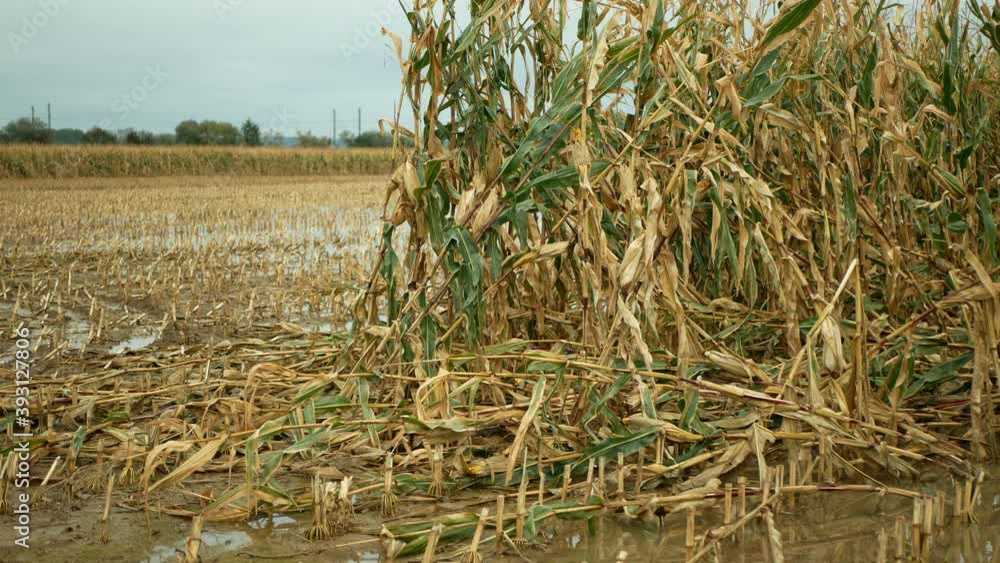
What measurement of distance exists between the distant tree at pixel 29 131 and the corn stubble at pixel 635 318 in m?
27.6

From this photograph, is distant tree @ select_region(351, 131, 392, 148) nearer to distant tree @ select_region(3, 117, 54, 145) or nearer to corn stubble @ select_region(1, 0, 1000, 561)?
distant tree @ select_region(3, 117, 54, 145)

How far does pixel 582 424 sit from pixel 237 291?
4.24 metres

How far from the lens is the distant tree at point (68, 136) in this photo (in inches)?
1028

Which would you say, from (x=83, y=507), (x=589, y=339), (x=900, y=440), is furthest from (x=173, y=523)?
(x=900, y=440)

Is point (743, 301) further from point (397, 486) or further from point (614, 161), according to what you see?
point (397, 486)

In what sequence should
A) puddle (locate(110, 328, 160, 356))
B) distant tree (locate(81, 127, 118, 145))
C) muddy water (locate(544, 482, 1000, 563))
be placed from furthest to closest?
distant tree (locate(81, 127, 118, 145)) < puddle (locate(110, 328, 160, 356)) < muddy water (locate(544, 482, 1000, 563))

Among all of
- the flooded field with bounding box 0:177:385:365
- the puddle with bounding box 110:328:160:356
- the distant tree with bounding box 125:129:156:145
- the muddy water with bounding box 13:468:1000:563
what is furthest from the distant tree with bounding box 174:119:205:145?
the muddy water with bounding box 13:468:1000:563

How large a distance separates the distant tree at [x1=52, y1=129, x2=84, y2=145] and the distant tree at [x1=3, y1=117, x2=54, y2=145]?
0.22 meters

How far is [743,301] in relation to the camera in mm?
4031

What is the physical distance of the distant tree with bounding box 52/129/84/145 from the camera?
85.7 ft

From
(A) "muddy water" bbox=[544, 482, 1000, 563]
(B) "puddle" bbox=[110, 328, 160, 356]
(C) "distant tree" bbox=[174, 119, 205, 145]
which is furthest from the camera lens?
(C) "distant tree" bbox=[174, 119, 205, 145]

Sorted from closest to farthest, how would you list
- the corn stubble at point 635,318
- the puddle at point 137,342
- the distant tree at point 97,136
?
1. the corn stubble at point 635,318
2. the puddle at point 137,342
3. the distant tree at point 97,136

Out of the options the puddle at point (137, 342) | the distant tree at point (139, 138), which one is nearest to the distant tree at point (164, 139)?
the distant tree at point (139, 138)

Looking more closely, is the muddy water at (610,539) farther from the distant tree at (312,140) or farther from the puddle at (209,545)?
the distant tree at (312,140)
